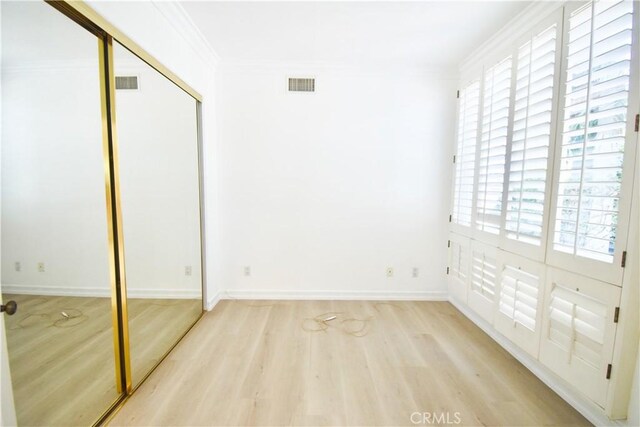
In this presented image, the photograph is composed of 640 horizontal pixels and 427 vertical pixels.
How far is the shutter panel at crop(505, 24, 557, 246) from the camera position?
1781 millimetres

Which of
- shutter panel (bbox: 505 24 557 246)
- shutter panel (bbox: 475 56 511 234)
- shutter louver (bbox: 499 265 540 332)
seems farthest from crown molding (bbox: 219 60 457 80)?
shutter louver (bbox: 499 265 540 332)

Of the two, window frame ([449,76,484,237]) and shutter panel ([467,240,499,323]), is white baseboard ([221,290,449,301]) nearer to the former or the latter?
shutter panel ([467,240,499,323])

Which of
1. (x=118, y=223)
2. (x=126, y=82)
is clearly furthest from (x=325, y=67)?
(x=118, y=223)

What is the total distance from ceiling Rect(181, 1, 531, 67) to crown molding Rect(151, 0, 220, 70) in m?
0.05

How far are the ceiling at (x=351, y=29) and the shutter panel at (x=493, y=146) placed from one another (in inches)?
17.7

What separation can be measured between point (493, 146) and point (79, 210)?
10.2ft

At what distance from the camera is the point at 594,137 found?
1.47 metres

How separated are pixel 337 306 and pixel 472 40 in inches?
121

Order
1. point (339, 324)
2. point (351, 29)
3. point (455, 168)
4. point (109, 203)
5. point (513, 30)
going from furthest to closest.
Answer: point (455, 168) → point (339, 324) → point (351, 29) → point (513, 30) → point (109, 203)

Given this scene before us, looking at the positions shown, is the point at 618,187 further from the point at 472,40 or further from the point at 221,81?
the point at 221,81

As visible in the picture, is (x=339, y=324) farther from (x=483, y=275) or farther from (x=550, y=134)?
(x=550, y=134)

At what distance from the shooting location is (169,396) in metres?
1.68

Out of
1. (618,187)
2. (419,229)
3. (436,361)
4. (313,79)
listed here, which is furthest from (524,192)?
(313,79)

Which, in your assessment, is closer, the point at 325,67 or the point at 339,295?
the point at 325,67
